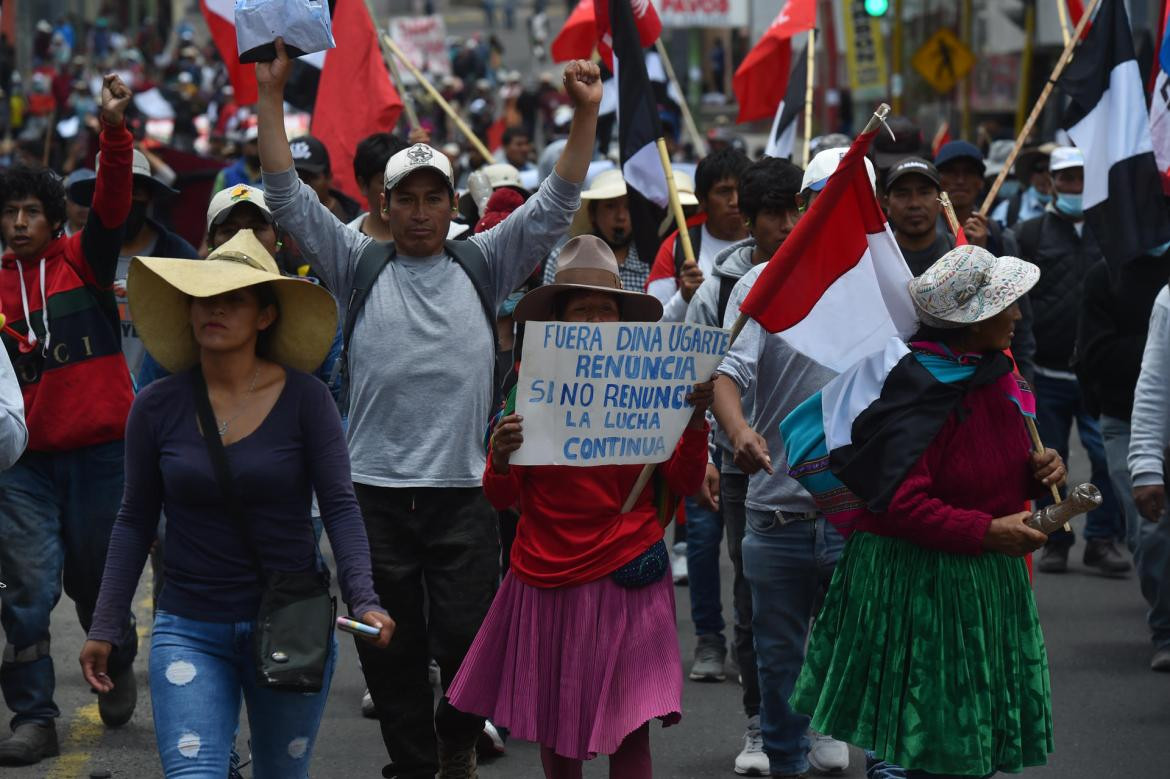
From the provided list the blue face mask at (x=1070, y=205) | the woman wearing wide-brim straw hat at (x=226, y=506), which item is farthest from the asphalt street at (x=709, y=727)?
the blue face mask at (x=1070, y=205)

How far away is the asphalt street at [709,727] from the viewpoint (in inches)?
267

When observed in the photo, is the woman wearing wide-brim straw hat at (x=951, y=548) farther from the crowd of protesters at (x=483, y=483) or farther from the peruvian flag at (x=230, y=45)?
the peruvian flag at (x=230, y=45)

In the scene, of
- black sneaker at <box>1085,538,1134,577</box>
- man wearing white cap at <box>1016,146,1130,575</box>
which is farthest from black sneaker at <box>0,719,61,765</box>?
black sneaker at <box>1085,538,1134,577</box>

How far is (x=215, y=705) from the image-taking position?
185 inches

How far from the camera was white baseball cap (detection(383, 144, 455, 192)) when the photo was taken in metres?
5.90

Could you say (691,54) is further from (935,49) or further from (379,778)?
(379,778)

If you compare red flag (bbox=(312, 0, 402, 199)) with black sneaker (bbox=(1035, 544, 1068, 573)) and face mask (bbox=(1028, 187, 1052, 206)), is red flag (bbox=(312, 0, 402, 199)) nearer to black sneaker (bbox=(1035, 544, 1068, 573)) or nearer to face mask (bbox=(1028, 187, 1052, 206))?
black sneaker (bbox=(1035, 544, 1068, 573))

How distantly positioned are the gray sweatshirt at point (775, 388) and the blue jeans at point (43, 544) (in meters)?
2.29

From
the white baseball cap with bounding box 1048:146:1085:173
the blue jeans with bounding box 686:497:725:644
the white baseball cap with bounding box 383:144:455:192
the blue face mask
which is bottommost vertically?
the blue jeans with bounding box 686:497:725:644

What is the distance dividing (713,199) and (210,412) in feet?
12.4

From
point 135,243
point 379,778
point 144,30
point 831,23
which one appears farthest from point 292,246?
point 144,30

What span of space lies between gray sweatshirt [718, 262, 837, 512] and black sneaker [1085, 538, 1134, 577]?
4.59 metres

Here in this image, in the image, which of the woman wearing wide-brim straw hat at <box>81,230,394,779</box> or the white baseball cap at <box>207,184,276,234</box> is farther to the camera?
the white baseball cap at <box>207,184,276,234</box>

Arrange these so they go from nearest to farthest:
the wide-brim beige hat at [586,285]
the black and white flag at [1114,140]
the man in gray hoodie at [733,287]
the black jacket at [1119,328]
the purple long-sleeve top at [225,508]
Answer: the purple long-sleeve top at [225,508]
the wide-brim beige hat at [586,285]
the man in gray hoodie at [733,287]
the black and white flag at [1114,140]
the black jacket at [1119,328]
